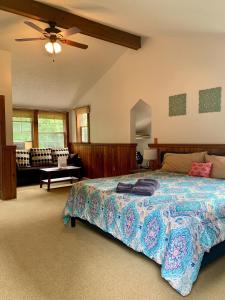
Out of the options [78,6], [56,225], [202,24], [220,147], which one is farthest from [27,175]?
[202,24]

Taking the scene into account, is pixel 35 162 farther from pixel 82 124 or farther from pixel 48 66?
pixel 48 66

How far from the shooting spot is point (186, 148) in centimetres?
443

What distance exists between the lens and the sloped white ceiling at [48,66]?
4434 millimetres

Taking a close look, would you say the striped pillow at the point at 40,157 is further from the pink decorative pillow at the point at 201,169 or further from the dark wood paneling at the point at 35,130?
the pink decorative pillow at the point at 201,169

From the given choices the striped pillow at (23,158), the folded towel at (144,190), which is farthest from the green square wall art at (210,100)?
the striped pillow at (23,158)

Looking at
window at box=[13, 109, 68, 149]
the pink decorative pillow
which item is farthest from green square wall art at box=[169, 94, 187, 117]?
window at box=[13, 109, 68, 149]

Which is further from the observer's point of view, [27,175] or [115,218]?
[27,175]

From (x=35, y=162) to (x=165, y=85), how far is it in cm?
405

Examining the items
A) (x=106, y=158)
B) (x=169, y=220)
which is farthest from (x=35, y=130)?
(x=169, y=220)

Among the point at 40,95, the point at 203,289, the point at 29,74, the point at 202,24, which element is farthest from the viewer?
the point at 40,95

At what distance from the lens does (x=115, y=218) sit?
2.49m

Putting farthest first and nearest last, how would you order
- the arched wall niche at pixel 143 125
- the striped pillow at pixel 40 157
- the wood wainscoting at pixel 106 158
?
1. the arched wall niche at pixel 143 125
2. the striped pillow at pixel 40 157
3. the wood wainscoting at pixel 106 158

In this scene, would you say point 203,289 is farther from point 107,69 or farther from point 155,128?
point 107,69

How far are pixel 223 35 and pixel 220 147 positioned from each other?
1.80 meters
